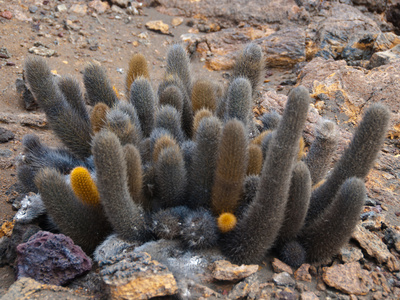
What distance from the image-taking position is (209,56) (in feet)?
28.5

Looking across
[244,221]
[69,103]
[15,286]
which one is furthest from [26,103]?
[244,221]

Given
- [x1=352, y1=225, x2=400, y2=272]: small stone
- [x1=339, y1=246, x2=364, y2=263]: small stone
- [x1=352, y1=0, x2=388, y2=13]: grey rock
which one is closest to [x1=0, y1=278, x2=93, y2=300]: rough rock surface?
[x1=339, y1=246, x2=364, y2=263]: small stone

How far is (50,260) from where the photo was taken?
2.64m

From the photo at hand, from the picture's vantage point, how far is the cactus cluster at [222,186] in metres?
2.47

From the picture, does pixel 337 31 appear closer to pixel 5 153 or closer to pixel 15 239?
pixel 5 153

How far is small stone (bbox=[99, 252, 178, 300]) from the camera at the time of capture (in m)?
2.28

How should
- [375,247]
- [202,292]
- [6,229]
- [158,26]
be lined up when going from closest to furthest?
[202,292] < [375,247] < [6,229] < [158,26]

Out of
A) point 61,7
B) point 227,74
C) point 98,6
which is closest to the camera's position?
point 227,74

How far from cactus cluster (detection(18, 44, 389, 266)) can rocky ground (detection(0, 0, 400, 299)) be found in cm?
21

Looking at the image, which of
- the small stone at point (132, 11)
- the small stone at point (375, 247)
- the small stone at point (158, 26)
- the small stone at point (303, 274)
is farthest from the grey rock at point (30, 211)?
the small stone at point (132, 11)

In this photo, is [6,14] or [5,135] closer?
[5,135]

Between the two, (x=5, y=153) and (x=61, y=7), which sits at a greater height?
(x=61, y=7)

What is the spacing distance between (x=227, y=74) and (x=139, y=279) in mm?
6591

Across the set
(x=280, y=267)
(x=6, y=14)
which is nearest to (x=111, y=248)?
(x=280, y=267)
